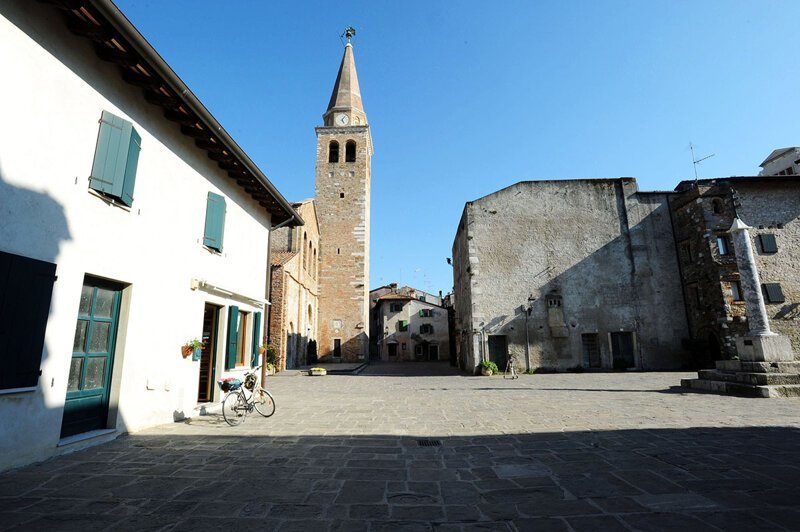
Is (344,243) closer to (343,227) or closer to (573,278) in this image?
(343,227)

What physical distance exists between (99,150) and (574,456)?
754 cm

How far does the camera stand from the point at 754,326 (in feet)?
34.9

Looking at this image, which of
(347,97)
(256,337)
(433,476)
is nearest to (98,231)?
(256,337)

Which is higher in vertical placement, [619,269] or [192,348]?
[619,269]

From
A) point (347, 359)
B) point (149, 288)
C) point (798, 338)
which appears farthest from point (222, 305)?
point (798, 338)

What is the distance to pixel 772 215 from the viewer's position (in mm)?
18891

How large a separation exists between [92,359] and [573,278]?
18928 mm

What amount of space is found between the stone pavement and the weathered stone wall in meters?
21.6

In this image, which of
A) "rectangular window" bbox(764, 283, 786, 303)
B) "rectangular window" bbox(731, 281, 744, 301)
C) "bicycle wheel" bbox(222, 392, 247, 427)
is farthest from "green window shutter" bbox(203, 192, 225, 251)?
"rectangular window" bbox(764, 283, 786, 303)

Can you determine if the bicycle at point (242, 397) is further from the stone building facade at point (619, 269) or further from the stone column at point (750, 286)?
the stone column at point (750, 286)

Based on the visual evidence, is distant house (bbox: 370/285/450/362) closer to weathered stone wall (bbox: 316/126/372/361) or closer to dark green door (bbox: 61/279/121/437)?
weathered stone wall (bbox: 316/126/372/361)

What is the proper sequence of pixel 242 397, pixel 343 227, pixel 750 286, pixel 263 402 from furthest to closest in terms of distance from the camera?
pixel 343 227
pixel 750 286
pixel 263 402
pixel 242 397

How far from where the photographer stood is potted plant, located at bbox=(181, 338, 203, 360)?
6980 mm

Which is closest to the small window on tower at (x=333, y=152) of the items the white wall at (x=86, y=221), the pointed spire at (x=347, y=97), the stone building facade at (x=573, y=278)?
the pointed spire at (x=347, y=97)
